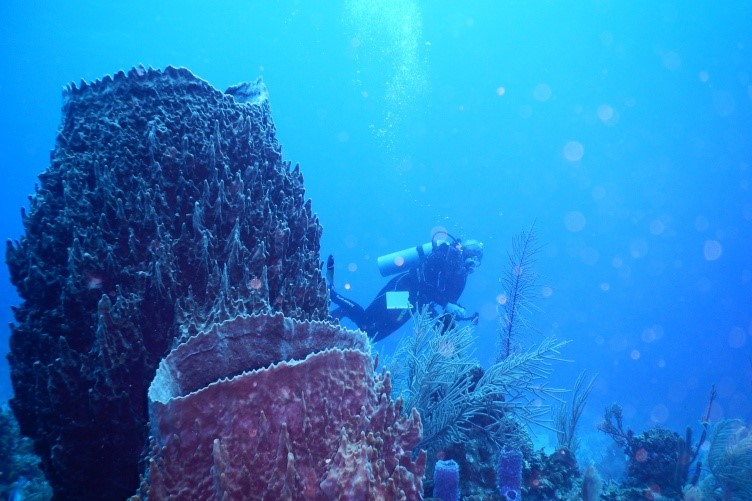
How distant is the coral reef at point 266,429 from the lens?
150 cm

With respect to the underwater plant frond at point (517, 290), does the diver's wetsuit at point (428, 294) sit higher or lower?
higher

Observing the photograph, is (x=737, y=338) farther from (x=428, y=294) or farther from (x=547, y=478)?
(x=547, y=478)

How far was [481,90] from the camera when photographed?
117188 mm

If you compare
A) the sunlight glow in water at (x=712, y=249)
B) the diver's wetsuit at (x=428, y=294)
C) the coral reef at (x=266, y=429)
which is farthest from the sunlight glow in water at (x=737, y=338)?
the coral reef at (x=266, y=429)

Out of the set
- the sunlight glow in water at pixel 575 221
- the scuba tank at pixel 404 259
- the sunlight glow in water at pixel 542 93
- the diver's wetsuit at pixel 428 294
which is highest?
the sunlight glow in water at pixel 542 93

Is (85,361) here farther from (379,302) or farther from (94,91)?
(379,302)

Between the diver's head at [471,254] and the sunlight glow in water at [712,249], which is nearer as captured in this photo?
the diver's head at [471,254]

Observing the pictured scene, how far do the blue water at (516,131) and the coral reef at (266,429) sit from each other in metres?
68.1

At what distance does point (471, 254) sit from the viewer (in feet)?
34.0

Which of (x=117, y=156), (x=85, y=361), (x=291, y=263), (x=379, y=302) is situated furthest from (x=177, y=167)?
(x=379, y=302)

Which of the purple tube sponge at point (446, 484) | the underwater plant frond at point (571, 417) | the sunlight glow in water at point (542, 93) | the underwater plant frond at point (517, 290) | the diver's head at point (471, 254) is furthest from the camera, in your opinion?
the sunlight glow in water at point (542, 93)

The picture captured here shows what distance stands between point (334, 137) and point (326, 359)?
13003 cm

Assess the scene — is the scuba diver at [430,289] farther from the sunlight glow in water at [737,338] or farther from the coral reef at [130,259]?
the sunlight glow in water at [737,338]

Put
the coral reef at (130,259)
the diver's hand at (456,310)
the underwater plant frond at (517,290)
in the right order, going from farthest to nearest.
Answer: the diver's hand at (456,310) → the underwater plant frond at (517,290) → the coral reef at (130,259)
